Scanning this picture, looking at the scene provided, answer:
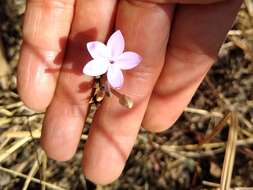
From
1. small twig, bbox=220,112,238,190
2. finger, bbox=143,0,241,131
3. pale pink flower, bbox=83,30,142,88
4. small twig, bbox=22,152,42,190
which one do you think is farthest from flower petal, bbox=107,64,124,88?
small twig, bbox=22,152,42,190

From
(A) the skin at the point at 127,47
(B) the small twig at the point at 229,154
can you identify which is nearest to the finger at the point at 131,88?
(A) the skin at the point at 127,47

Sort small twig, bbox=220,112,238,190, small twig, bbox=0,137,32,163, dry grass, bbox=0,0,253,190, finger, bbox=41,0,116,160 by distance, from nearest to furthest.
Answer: finger, bbox=41,0,116,160 → small twig, bbox=220,112,238,190 → small twig, bbox=0,137,32,163 → dry grass, bbox=0,0,253,190

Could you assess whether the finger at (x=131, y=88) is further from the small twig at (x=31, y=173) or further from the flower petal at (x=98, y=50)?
the small twig at (x=31, y=173)

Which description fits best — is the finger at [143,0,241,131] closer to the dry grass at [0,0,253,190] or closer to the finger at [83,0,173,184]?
the finger at [83,0,173,184]

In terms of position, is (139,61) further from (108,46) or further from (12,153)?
(12,153)

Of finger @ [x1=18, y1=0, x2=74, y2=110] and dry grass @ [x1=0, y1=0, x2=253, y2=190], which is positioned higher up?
finger @ [x1=18, y1=0, x2=74, y2=110]

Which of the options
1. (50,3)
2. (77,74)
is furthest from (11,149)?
(50,3)

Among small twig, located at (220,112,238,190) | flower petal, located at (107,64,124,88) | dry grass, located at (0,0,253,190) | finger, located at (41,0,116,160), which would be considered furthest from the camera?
dry grass, located at (0,0,253,190)

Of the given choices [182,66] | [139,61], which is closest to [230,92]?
[182,66]

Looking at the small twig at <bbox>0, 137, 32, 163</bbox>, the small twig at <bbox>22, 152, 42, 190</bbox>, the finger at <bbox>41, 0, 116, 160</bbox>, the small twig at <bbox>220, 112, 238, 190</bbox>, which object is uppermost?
the finger at <bbox>41, 0, 116, 160</bbox>

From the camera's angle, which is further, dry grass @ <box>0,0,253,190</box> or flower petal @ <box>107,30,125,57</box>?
dry grass @ <box>0,0,253,190</box>
